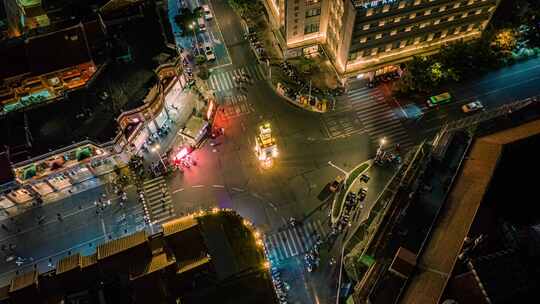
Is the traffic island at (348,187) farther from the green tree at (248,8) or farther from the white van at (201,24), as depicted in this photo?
the white van at (201,24)

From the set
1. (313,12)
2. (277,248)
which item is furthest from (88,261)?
(313,12)

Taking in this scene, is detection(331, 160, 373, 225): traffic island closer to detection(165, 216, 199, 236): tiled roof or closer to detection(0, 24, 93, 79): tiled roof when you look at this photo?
detection(165, 216, 199, 236): tiled roof

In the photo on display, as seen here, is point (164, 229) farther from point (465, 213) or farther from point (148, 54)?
point (148, 54)

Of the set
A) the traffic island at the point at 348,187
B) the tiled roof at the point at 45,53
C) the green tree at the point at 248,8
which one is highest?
the green tree at the point at 248,8

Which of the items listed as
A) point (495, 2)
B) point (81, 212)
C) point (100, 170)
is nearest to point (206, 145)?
point (100, 170)

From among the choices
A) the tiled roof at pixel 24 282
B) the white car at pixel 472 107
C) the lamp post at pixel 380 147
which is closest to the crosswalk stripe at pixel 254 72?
the lamp post at pixel 380 147

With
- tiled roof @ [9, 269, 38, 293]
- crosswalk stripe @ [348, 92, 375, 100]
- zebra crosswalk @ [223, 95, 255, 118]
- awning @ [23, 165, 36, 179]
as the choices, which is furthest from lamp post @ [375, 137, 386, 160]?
awning @ [23, 165, 36, 179]

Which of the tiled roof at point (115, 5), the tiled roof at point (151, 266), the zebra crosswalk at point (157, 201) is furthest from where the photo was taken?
the tiled roof at point (115, 5)
